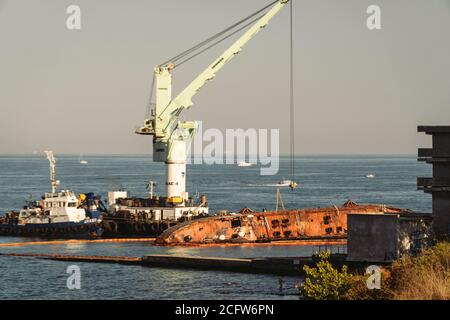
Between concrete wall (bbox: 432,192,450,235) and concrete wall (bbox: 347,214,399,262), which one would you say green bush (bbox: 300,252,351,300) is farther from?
concrete wall (bbox: 432,192,450,235)

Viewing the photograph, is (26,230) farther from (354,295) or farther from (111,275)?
(354,295)

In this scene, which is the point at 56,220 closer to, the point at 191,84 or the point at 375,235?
the point at 191,84

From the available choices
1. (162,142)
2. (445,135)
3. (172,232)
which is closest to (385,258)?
(445,135)

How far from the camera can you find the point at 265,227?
82.1 metres

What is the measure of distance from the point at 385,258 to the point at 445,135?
7645 mm

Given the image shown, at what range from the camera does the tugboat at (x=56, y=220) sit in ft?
281

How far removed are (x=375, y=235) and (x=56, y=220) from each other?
4197 cm

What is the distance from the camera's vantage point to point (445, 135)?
52.0m

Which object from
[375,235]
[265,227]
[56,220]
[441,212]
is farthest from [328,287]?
[56,220]

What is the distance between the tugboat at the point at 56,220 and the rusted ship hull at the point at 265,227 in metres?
10.1

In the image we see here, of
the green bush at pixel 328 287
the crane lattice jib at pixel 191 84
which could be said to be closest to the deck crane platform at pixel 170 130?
the crane lattice jib at pixel 191 84

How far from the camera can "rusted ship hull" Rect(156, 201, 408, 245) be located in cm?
7873

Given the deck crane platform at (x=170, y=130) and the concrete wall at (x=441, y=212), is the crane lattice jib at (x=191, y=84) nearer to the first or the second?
the deck crane platform at (x=170, y=130)

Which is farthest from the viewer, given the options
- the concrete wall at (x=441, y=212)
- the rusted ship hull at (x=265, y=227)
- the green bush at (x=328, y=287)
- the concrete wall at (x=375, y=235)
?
the rusted ship hull at (x=265, y=227)
